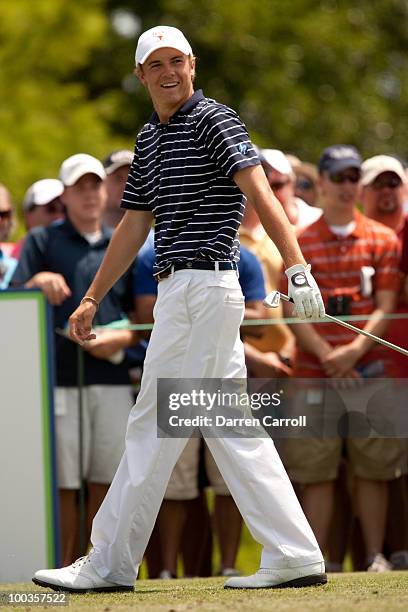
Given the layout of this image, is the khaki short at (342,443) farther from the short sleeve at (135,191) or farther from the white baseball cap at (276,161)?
the white baseball cap at (276,161)

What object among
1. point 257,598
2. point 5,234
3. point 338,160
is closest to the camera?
point 257,598

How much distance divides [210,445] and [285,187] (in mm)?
3234

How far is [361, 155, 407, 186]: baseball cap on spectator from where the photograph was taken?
31.2 feet

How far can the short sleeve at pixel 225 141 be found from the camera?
20.9 feet

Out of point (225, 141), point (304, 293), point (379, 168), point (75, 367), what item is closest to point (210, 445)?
point (304, 293)

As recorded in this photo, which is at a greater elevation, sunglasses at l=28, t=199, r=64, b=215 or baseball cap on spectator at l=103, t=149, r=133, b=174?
baseball cap on spectator at l=103, t=149, r=133, b=174

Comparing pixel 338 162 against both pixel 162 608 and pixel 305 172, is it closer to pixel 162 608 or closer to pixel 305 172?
pixel 305 172

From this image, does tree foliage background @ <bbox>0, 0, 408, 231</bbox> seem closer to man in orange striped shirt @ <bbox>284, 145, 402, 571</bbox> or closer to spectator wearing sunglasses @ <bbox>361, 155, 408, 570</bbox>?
spectator wearing sunglasses @ <bbox>361, 155, 408, 570</bbox>

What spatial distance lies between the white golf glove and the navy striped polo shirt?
1.20 feet

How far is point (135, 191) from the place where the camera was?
6.87m

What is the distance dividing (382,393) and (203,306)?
1.82 metres

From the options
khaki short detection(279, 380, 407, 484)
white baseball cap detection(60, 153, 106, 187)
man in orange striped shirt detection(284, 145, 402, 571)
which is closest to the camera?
khaki short detection(279, 380, 407, 484)

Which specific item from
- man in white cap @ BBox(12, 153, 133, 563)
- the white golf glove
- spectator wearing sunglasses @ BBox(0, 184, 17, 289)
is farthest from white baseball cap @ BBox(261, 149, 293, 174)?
the white golf glove

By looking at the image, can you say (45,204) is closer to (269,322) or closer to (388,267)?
(269,322)
